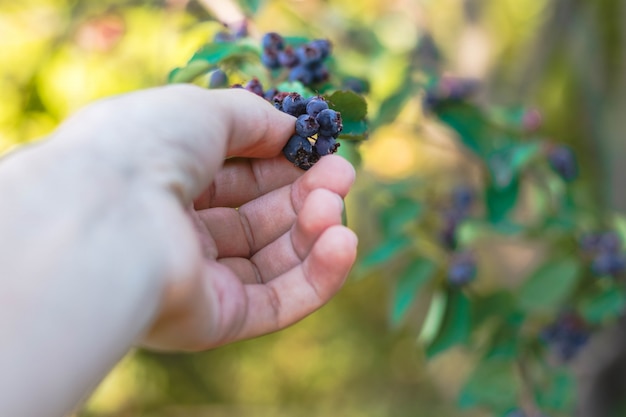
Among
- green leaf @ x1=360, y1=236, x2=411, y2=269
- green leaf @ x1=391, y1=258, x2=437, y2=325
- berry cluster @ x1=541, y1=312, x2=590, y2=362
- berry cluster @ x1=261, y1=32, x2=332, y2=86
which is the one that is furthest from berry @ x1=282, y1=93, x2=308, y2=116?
berry cluster @ x1=541, y1=312, x2=590, y2=362

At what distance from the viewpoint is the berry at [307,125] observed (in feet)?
2.51

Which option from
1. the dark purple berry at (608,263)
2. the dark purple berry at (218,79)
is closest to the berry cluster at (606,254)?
the dark purple berry at (608,263)

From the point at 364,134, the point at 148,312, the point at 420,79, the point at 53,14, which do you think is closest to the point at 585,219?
the point at 420,79

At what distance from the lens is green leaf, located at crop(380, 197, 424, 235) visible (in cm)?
147

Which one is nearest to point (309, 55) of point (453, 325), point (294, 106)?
point (294, 106)

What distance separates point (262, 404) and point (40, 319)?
4119 mm

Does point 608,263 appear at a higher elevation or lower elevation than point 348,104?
lower

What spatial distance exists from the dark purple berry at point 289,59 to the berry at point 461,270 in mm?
648

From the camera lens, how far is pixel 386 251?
1399 mm

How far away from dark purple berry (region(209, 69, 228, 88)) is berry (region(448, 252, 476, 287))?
2.27 ft

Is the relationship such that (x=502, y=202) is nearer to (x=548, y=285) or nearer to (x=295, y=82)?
(x=548, y=285)

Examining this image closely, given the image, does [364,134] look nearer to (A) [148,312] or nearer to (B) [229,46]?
(B) [229,46]

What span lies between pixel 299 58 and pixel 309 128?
288mm

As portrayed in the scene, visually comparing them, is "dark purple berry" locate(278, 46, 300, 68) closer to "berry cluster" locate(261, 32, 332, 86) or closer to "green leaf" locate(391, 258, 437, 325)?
"berry cluster" locate(261, 32, 332, 86)
